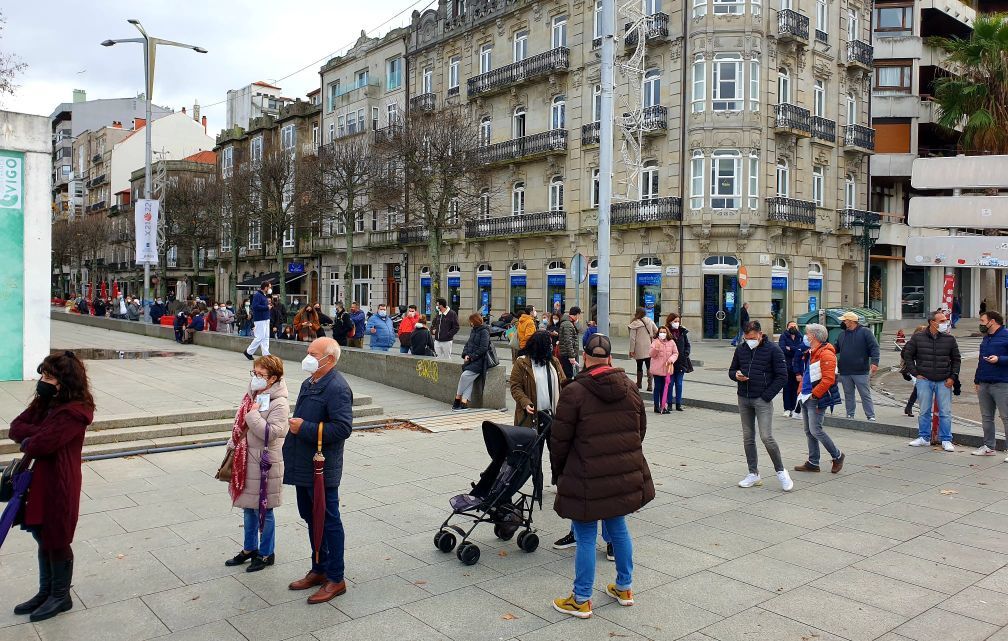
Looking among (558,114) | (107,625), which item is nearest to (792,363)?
(107,625)

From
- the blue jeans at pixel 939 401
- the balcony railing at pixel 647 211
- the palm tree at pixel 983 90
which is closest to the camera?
the blue jeans at pixel 939 401

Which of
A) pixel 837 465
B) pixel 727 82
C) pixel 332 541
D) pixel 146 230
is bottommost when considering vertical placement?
pixel 837 465

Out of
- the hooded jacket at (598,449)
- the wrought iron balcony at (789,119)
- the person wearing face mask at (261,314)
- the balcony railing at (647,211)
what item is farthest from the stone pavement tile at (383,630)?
the wrought iron balcony at (789,119)

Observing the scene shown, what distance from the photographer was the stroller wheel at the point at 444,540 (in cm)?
630

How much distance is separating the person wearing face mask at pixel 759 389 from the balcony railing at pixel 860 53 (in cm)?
3182

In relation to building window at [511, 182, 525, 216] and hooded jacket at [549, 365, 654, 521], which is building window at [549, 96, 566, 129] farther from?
hooded jacket at [549, 365, 654, 521]

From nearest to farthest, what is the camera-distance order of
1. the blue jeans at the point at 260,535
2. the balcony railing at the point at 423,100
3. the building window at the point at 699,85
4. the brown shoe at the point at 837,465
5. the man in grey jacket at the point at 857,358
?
1. the blue jeans at the point at 260,535
2. the brown shoe at the point at 837,465
3. the man in grey jacket at the point at 857,358
4. the building window at the point at 699,85
5. the balcony railing at the point at 423,100

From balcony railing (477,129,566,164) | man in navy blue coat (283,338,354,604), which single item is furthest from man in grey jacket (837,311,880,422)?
balcony railing (477,129,566,164)

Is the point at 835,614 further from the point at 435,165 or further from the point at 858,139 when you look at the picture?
the point at 858,139

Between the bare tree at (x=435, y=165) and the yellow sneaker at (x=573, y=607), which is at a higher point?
the bare tree at (x=435, y=165)

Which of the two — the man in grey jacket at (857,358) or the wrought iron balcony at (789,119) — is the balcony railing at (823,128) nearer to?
the wrought iron balcony at (789,119)

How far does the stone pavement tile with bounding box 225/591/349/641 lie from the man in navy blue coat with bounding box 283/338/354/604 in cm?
11

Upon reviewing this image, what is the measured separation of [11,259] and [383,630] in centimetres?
1261

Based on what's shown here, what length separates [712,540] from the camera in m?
6.72
